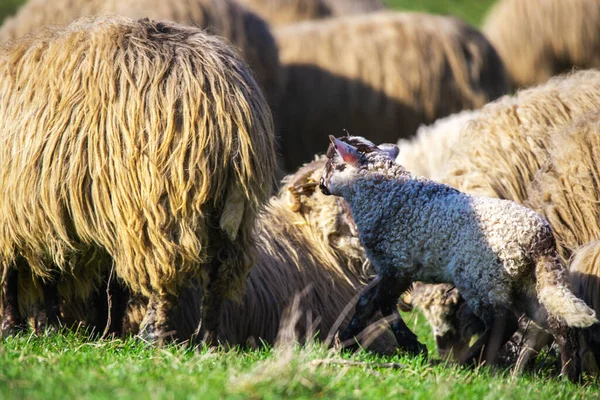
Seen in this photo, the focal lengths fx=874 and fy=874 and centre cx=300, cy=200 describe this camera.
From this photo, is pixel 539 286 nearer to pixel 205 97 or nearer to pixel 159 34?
pixel 205 97

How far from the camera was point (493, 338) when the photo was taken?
3.95 m

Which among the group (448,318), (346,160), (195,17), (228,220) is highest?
(195,17)

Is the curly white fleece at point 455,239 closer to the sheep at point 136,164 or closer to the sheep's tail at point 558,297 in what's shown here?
the sheep's tail at point 558,297

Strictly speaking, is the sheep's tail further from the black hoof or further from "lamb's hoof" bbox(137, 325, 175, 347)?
the black hoof

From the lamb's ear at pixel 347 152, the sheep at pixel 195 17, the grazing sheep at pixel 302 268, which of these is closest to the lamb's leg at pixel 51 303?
the grazing sheep at pixel 302 268

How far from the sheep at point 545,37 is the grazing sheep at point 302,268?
7.72 meters

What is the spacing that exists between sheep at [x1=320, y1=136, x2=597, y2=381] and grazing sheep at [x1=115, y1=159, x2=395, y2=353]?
610mm

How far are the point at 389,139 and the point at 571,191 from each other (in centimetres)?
514

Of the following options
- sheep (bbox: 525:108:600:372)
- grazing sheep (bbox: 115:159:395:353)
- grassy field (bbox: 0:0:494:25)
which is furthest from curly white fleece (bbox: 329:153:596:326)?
grassy field (bbox: 0:0:494:25)

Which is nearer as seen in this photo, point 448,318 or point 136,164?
point 136,164

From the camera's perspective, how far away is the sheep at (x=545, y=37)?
39.1 ft

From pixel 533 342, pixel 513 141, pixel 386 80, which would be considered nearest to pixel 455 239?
pixel 533 342

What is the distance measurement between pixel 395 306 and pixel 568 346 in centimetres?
79

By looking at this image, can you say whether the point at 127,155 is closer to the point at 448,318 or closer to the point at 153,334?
the point at 153,334
